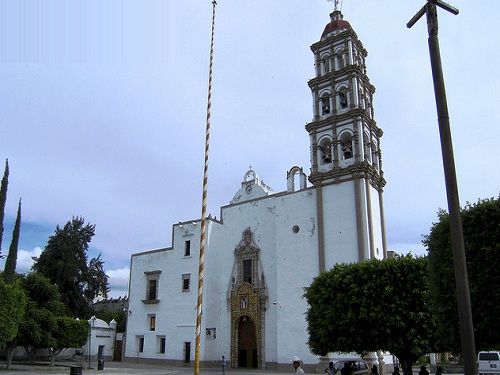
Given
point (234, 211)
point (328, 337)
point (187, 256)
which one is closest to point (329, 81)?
point (234, 211)

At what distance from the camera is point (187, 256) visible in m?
42.0

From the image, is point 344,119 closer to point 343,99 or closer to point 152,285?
point 343,99

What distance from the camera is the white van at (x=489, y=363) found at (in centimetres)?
2597

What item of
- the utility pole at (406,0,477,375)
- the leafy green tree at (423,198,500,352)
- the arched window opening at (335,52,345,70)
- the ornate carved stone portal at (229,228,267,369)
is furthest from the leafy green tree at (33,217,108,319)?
the utility pole at (406,0,477,375)

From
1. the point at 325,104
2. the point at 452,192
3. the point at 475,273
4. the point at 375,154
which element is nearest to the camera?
the point at 452,192

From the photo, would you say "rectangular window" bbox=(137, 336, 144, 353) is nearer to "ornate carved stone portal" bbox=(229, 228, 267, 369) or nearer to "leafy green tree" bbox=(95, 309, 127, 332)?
"ornate carved stone portal" bbox=(229, 228, 267, 369)

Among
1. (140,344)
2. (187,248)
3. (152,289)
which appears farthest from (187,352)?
(187,248)

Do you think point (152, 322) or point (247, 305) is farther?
point (152, 322)

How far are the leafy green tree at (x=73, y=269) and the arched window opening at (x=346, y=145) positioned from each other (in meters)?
31.2

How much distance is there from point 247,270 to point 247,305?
278cm

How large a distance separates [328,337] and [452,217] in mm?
16654

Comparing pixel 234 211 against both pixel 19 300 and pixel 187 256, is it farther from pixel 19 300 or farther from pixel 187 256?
pixel 19 300

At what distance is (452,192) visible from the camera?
706cm

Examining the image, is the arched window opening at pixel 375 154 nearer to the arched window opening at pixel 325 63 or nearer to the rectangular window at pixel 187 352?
the arched window opening at pixel 325 63
